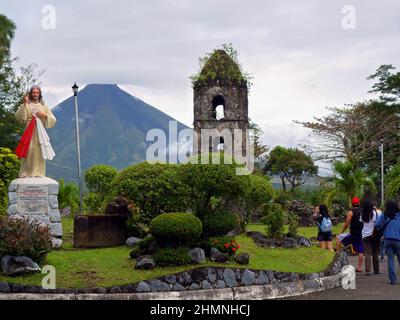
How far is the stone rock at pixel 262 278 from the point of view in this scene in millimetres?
11070

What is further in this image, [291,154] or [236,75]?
[291,154]

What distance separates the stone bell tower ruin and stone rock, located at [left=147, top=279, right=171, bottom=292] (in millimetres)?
14988

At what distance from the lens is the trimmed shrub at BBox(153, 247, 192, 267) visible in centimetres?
1096

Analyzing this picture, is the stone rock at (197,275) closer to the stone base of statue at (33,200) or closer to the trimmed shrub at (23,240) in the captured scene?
the trimmed shrub at (23,240)

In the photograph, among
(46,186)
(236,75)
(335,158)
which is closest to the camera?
(46,186)

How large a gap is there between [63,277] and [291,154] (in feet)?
128

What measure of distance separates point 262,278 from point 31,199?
5945 mm

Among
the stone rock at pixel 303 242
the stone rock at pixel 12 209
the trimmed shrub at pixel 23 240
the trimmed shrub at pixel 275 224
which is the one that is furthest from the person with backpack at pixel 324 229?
the stone rock at pixel 12 209

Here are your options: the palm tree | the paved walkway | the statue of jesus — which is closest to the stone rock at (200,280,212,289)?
the paved walkway

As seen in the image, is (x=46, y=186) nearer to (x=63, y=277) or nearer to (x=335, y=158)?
(x=63, y=277)

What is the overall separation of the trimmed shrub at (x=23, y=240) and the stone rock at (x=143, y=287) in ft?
6.48

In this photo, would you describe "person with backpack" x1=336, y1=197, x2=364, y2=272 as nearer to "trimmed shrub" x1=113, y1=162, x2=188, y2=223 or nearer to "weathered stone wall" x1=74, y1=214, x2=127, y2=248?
"trimmed shrub" x1=113, y1=162, x2=188, y2=223

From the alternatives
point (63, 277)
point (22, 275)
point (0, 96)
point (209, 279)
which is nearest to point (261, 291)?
point (209, 279)
